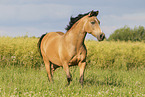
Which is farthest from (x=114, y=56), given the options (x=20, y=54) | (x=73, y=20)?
(x=73, y=20)

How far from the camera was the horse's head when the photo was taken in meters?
5.57

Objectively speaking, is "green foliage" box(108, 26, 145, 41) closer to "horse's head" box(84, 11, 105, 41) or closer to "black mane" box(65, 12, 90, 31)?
"black mane" box(65, 12, 90, 31)

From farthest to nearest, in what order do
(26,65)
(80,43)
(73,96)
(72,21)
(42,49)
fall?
(26,65) < (42,49) < (72,21) < (80,43) < (73,96)

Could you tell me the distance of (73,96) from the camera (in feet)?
18.2

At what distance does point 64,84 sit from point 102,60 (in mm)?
7092

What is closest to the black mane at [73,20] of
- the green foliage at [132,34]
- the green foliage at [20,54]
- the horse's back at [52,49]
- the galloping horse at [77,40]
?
the galloping horse at [77,40]

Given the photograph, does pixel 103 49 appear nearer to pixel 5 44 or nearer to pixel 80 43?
pixel 5 44

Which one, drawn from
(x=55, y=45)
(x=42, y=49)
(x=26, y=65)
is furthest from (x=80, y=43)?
(x=26, y=65)

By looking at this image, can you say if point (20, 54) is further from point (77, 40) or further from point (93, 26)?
point (93, 26)

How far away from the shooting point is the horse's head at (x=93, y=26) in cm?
557

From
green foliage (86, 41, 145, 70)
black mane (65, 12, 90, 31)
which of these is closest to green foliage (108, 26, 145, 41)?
green foliage (86, 41, 145, 70)

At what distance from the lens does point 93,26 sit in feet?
18.6

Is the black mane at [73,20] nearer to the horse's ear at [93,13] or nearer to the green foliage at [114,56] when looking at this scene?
the horse's ear at [93,13]

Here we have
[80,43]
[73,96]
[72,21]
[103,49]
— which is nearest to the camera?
[73,96]
